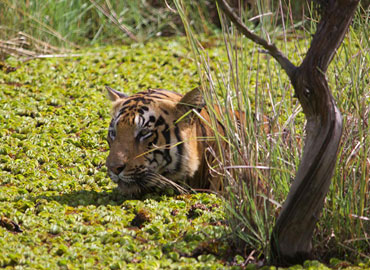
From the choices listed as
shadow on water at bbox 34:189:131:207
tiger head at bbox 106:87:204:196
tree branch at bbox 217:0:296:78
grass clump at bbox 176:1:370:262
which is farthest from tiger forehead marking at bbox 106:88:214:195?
tree branch at bbox 217:0:296:78

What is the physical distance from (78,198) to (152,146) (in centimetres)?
74

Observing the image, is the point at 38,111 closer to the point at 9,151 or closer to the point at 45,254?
the point at 9,151

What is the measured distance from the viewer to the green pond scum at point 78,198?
4039mm

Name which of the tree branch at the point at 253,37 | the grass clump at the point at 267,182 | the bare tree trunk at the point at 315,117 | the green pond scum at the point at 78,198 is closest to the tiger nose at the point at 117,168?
the green pond scum at the point at 78,198

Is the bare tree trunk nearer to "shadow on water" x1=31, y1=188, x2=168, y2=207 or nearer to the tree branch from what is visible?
the tree branch

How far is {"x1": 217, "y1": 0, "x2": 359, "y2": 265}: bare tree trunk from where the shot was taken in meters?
3.51

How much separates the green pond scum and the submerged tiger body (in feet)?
0.55

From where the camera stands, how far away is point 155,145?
197 inches

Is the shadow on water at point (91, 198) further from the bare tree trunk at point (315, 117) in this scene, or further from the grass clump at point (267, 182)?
the bare tree trunk at point (315, 117)

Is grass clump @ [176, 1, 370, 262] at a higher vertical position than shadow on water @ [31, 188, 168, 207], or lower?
higher

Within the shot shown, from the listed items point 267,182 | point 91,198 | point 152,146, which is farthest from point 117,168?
point 267,182

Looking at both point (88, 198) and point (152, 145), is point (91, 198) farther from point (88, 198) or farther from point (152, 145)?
point (152, 145)

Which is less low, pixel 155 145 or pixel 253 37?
pixel 253 37

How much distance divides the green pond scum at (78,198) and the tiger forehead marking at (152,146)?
7.3 inches
